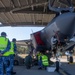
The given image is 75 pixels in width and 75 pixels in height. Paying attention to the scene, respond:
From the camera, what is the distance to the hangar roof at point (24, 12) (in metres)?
19.1

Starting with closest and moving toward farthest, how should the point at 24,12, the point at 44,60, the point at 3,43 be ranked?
the point at 3,43, the point at 44,60, the point at 24,12

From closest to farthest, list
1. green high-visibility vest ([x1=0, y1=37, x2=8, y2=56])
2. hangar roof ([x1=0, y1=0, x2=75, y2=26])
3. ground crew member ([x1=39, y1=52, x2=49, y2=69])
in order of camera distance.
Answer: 1. green high-visibility vest ([x1=0, y1=37, x2=8, y2=56])
2. ground crew member ([x1=39, y1=52, x2=49, y2=69])
3. hangar roof ([x1=0, y1=0, x2=75, y2=26])

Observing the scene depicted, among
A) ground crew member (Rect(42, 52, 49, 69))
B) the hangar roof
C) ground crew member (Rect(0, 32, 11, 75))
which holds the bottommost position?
ground crew member (Rect(42, 52, 49, 69))

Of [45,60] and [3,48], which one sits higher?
[3,48]

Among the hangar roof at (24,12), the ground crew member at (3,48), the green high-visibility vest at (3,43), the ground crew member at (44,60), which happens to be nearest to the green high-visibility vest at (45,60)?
the ground crew member at (44,60)

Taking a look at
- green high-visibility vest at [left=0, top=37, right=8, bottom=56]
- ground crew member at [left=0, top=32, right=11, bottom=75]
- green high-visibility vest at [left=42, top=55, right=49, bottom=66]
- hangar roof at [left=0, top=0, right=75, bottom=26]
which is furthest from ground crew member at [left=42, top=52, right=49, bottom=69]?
green high-visibility vest at [left=0, top=37, right=8, bottom=56]

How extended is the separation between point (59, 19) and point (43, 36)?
11.0 feet

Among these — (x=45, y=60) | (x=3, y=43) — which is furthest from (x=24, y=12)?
(x=3, y=43)

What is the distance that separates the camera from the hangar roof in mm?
19125

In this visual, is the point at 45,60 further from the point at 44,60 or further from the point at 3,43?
the point at 3,43

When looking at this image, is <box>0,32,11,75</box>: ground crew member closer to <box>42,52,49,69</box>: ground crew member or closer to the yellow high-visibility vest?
the yellow high-visibility vest

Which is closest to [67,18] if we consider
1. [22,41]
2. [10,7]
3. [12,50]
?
[12,50]

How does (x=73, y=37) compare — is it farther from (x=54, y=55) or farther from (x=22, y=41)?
(x=22, y=41)

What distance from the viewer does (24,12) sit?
71.1 ft
